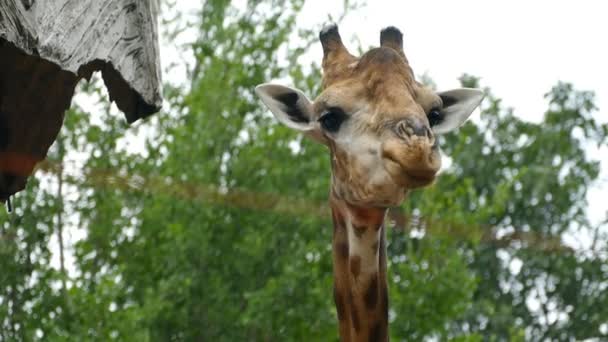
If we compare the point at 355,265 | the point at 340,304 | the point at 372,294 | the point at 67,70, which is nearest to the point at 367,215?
the point at 355,265

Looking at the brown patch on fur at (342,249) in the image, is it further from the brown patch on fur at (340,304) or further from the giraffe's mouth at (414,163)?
the giraffe's mouth at (414,163)

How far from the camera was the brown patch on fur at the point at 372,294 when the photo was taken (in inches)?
255

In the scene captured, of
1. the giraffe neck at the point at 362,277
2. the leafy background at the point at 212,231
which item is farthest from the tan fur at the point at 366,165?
the leafy background at the point at 212,231

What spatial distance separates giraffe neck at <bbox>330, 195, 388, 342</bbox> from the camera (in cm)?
643

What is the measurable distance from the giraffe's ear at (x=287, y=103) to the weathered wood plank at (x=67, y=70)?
0.54 metres

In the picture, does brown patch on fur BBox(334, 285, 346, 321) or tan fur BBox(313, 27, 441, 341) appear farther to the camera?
brown patch on fur BBox(334, 285, 346, 321)

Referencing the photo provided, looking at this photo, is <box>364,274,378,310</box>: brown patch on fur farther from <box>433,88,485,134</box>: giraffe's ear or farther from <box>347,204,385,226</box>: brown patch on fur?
<box>433,88,485,134</box>: giraffe's ear

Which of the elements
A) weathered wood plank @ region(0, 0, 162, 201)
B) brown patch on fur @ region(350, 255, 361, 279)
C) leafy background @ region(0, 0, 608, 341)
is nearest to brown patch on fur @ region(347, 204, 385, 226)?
brown patch on fur @ region(350, 255, 361, 279)

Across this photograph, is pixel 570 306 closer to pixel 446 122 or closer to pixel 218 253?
pixel 218 253

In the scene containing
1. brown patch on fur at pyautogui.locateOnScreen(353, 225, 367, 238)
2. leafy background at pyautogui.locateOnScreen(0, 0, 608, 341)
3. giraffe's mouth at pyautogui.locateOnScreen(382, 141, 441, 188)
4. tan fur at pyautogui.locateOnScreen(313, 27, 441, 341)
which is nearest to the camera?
giraffe's mouth at pyautogui.locateOnScreen(382, 141, 441, 188)

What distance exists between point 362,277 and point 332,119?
28.9 inches

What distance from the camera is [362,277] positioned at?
21.2ft

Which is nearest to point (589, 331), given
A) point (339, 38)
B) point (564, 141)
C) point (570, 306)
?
point (570, 306)

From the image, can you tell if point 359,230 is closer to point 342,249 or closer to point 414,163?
point 342,249
